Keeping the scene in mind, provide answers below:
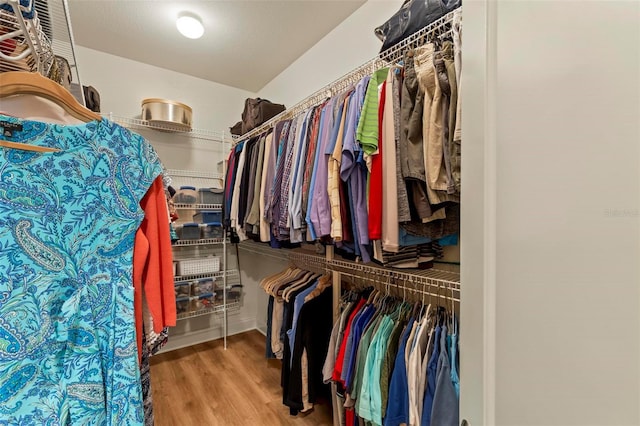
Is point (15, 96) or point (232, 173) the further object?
point (232, 173)

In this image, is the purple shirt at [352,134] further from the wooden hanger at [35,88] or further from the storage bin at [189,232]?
the storage bin at [189,232]

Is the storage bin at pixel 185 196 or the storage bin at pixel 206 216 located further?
the storage bin at pixel 206 216

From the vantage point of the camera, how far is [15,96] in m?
0.79

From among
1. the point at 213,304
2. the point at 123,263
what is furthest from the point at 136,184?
the point at 213,304

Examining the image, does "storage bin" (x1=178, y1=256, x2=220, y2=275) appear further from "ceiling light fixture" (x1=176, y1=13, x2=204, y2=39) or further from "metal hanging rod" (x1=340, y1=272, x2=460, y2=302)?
"ceiling light fixture" (x1=176, y1=13, x2=204, y2=39)

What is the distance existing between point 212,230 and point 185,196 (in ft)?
1.32

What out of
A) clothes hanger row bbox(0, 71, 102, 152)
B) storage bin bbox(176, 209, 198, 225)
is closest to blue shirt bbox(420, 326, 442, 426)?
clothes hanger row bbox(0, 71, 102, 152)

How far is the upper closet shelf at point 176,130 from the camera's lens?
233 centimetres

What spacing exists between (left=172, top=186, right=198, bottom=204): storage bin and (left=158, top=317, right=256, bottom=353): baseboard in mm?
1315

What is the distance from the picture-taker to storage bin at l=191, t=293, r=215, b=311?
2.50 meters

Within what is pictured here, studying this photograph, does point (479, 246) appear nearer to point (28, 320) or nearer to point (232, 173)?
point (28, 320)

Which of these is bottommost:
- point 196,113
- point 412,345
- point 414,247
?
point 412,345

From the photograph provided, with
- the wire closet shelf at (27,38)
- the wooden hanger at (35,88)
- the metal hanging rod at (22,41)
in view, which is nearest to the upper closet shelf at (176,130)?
the wire closet shelf at (27,38)

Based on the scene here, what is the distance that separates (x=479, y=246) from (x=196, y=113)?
10.0 ft
